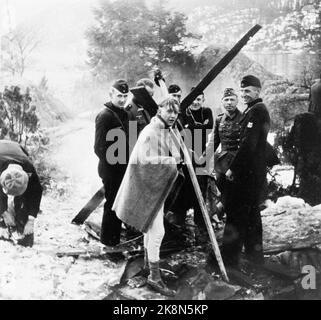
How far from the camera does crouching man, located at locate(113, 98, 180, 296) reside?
3389mm

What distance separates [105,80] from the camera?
450 centimetres

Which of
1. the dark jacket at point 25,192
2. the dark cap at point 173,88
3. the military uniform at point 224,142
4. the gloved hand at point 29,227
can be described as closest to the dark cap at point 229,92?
the military uniform at point 224,142

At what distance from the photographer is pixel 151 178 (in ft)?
11.2

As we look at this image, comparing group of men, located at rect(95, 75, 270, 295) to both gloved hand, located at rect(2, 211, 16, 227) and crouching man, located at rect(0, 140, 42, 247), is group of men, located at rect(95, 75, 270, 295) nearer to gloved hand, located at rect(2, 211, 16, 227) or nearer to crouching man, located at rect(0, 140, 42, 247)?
crouching man, located at rect(0, 140, 42, 247)

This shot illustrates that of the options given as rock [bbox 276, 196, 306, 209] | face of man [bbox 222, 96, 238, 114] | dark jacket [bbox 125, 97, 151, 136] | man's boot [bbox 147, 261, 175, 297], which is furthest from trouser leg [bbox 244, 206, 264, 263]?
dark jacket [bbox 125, 97, 151, 136]

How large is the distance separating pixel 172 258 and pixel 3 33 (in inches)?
135

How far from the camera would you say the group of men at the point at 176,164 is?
11.3 feet

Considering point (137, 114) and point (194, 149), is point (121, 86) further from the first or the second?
point (194, 149)

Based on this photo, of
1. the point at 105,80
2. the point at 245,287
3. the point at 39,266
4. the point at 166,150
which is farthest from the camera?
the point at 105,80

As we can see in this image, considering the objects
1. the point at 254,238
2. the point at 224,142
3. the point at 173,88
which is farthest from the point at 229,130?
the point at 254,238

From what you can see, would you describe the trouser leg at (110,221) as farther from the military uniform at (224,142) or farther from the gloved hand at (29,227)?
the military uniform at (224,142)
